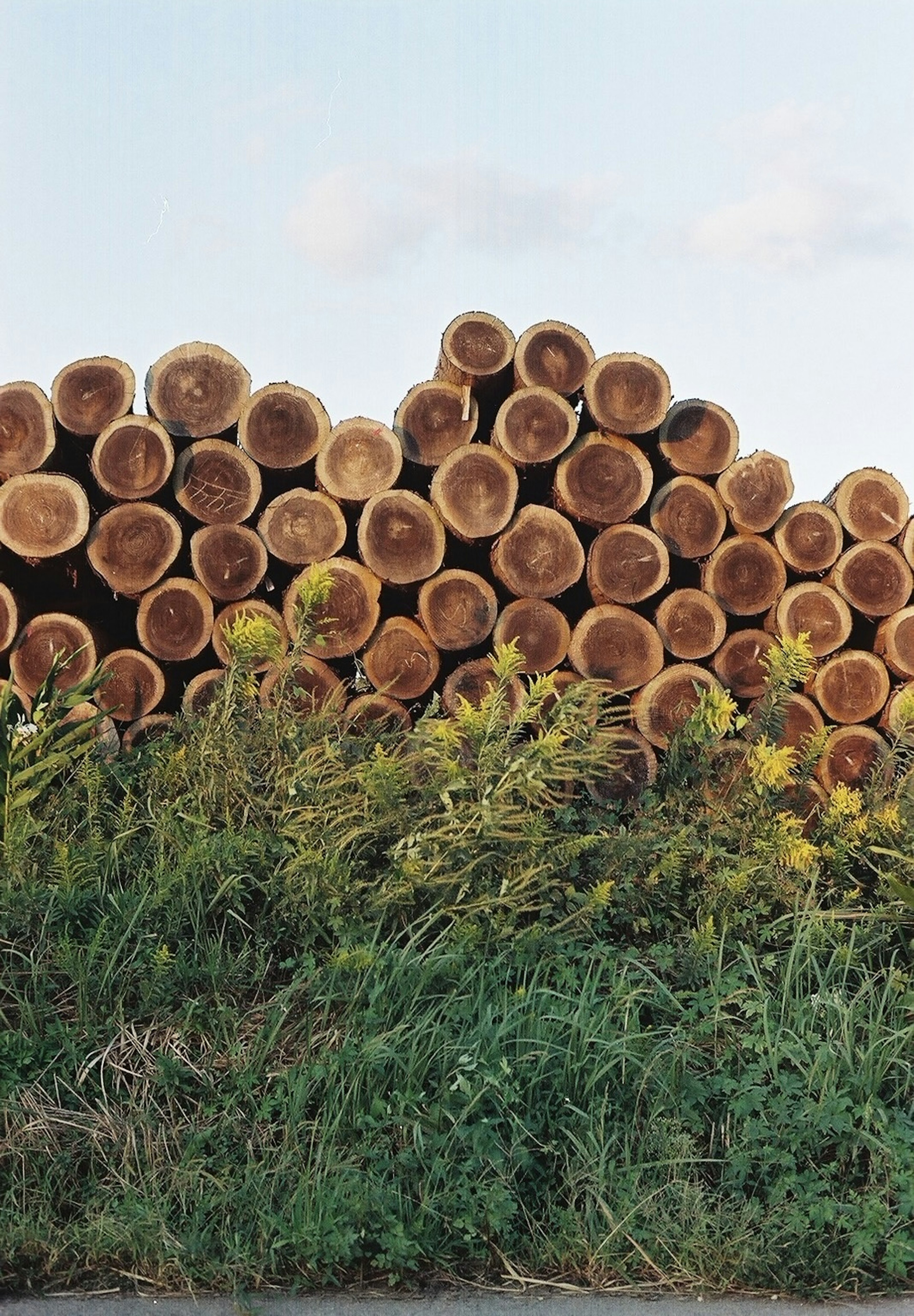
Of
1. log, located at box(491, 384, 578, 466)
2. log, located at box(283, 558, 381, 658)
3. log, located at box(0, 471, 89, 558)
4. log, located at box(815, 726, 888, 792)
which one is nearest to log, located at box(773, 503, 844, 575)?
log, located at box(815, 726, 888, 792)

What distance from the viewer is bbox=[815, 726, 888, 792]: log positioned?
233 inches

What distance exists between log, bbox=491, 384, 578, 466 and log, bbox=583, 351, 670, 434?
0.17 m

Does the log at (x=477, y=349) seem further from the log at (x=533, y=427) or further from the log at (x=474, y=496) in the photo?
the log at (x=474, y=496)

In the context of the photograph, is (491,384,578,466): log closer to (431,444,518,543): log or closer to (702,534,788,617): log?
(431,444,518,543): log

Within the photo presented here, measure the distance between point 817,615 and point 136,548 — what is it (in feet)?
9.87

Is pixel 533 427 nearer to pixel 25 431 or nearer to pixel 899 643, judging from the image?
pixel 899 643

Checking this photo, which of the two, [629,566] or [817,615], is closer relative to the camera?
[629,566]

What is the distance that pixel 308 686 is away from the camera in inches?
221

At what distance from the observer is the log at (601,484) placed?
5.73 metres

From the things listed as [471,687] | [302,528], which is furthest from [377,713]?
[302,528]

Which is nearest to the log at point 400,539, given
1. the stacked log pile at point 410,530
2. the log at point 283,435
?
the stacked log pile at point 410,530

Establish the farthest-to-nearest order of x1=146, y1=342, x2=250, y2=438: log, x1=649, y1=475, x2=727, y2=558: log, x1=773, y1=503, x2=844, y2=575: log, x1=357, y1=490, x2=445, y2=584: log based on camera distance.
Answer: x1=773, y1=503, x2=844, y2=575: log, x1=649, y1=475, x2=727, y2=558: log, x1=146, y1=342, x2=250, y2=438: log, x1=357, y1=490, x2=445, y2=584: log

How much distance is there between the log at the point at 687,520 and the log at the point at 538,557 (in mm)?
447

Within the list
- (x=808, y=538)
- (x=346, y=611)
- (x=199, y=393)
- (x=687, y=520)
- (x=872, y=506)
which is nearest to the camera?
(x=346, y=611)
